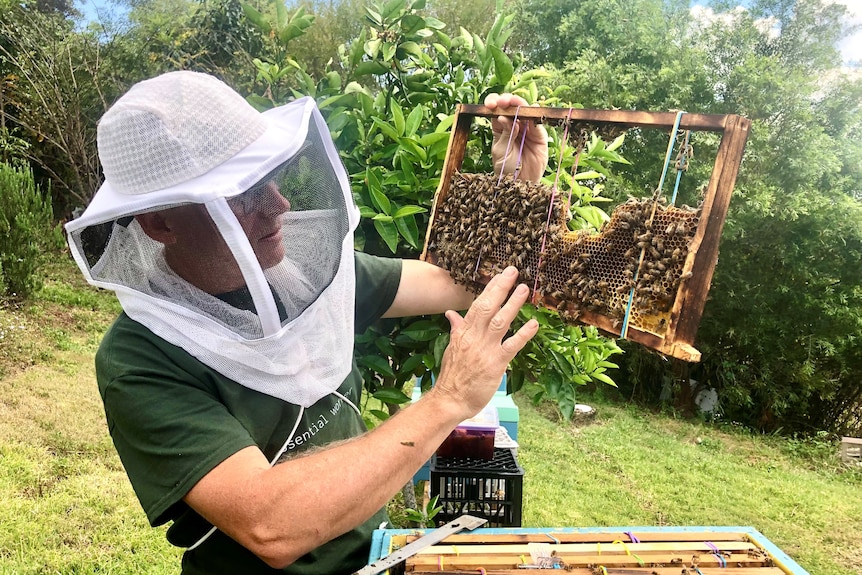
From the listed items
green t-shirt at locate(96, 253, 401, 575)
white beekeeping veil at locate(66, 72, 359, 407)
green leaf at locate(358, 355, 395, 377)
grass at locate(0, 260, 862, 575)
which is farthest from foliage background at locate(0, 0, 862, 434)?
green t-shirt at locate(96, 253, 401, 575)

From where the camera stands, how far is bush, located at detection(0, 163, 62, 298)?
7.84 metres

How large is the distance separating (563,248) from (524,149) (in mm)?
500

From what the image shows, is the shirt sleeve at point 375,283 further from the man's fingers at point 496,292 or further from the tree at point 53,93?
the tree at point 53,93

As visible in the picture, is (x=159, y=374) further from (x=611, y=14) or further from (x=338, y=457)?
(x=611, y=14)

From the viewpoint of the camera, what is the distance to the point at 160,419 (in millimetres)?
1396

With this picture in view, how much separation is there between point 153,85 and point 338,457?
1.01 meters

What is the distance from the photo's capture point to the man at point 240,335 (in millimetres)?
1362

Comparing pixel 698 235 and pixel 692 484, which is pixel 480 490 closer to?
pixel 698 235

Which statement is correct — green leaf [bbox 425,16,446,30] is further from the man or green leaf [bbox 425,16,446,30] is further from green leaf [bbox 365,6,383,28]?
the man

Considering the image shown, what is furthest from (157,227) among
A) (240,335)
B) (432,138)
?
(432,138)

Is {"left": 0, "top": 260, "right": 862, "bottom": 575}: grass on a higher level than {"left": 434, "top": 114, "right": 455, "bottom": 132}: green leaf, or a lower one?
lower

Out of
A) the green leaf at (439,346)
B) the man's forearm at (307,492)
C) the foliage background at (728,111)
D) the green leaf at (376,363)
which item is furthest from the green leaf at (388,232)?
the foliage background at (728,111)

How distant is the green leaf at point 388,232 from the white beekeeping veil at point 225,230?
1.25 feet

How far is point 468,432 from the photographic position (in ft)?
11.4
